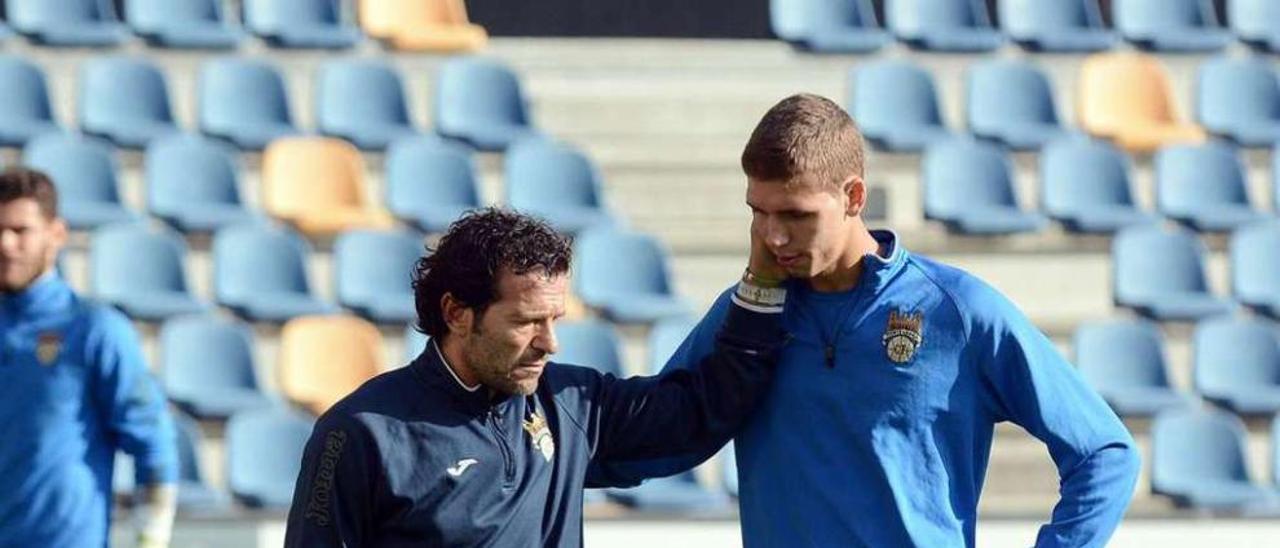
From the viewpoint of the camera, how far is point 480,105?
9.78 m

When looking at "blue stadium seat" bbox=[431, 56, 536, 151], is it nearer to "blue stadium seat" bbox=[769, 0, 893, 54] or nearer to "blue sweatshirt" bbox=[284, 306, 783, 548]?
"blue stadium seat" bbox=[769, 0, 893, 54]

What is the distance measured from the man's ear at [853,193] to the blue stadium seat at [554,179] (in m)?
5.90

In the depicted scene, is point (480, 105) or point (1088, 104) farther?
point (1088, 104)

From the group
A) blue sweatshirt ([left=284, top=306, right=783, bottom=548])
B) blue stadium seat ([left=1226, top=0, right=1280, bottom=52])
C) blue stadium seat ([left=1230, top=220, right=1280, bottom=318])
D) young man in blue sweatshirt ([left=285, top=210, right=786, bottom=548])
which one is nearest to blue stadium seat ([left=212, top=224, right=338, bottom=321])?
blue stadium seat ([left=1230, top=220, right=1280, bottom=318])

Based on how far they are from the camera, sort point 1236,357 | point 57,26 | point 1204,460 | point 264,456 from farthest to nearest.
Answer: point 57,26, point 1236,357, point 1204,460, point 264,456

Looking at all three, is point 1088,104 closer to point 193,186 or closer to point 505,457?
point 193,186

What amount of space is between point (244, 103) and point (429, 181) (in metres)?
0.96

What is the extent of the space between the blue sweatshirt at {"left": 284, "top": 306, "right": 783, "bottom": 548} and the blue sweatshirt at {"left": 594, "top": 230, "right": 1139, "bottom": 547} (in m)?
0.10

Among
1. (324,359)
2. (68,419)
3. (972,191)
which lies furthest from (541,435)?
(972,191)

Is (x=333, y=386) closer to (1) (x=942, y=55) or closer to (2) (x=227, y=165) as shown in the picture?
(2) (x=227, y=165)

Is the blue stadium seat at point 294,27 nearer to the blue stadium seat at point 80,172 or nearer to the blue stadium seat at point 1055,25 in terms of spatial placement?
the blue stadium seat at point 80,172

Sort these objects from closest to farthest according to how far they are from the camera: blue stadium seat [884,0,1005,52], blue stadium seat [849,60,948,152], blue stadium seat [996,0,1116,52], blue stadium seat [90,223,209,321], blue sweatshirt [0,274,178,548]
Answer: blue sweatshirt [0,274,178,548] → blue stadium seat [90,223,209,321] → blue stadium seat [849,60,948,152] → blue stadium seat [884,0,1005,52] → blue stadium seat [996,0,1116,52]

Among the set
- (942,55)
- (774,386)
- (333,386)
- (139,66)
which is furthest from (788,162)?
(942,55)

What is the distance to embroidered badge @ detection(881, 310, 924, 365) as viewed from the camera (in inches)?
132
